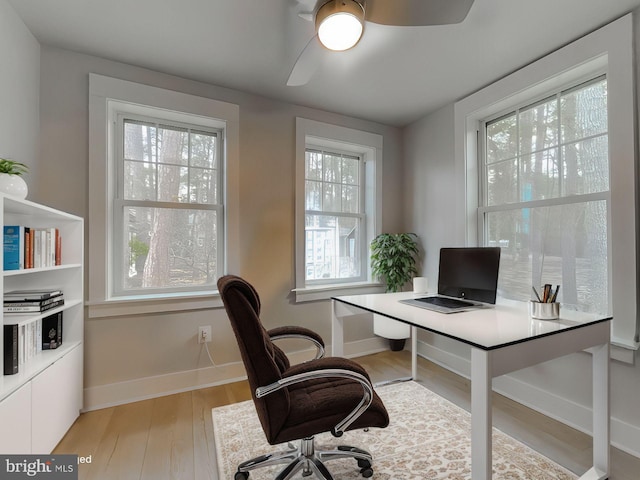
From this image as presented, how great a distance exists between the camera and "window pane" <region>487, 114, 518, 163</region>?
8.41 ft

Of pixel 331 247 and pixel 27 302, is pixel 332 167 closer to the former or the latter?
pixel 331 247

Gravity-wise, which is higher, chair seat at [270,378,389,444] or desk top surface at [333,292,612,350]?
desk top surface at [333,292,612,350]

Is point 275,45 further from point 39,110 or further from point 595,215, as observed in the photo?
point 595,215

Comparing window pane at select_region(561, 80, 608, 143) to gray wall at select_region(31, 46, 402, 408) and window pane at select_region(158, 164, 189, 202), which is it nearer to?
gray wall at select_region(31, 46, 402, 408)

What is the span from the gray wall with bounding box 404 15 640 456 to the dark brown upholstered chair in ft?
5.16

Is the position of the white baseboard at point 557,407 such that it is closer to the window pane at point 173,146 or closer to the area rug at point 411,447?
the area rug at point 411,447

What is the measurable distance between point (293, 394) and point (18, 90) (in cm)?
238

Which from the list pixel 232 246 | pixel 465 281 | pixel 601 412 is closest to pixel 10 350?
pixel 232 246

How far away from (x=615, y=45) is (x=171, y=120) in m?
3.12

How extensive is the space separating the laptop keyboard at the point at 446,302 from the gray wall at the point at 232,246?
122 centimetres

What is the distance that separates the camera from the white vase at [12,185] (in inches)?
58.7

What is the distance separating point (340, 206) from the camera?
338cm

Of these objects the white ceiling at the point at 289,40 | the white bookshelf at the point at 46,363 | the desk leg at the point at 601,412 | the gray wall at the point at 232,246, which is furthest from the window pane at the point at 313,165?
the desk leg at the point at 601,412

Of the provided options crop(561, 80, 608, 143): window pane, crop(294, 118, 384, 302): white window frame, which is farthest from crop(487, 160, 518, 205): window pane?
crop(294, 118, 384, 302): white window frame
